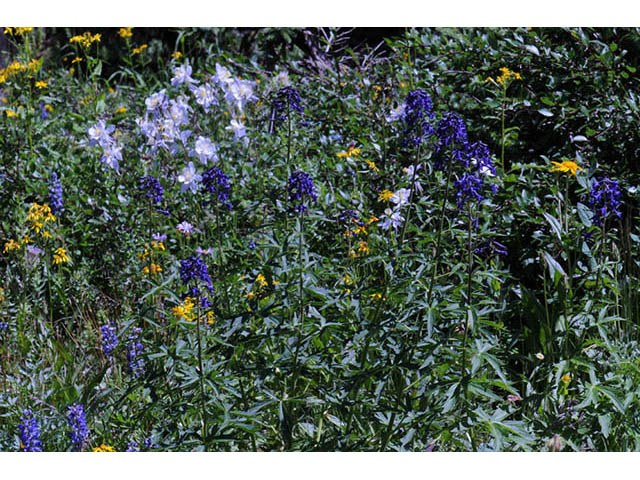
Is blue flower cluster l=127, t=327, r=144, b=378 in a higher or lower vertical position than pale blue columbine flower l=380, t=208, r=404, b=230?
lower

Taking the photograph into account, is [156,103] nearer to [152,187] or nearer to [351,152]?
[152,187]

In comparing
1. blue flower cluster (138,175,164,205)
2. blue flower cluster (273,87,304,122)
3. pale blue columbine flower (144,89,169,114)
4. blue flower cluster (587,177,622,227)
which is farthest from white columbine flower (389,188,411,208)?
pale blue columbine flower (144,89,169,114)

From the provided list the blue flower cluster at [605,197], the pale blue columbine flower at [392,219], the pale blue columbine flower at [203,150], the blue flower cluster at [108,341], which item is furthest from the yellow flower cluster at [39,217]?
the blue flower cluster at [605,197]

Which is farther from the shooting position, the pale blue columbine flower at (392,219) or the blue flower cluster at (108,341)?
the blue flower cluster at (108,341)

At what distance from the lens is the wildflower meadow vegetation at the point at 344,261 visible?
2.41 meters

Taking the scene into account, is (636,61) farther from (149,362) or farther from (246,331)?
(149,362)

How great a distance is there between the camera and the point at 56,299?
3.86 metres

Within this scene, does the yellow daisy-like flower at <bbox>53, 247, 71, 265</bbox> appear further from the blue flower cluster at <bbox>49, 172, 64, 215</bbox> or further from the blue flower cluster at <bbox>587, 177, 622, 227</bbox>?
the blue flower cluster at <bbox>587, 177, 622, 227</bbox>

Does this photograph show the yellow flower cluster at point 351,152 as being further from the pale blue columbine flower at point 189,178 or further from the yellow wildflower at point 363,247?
the pale blue columbine flower at point 189,178

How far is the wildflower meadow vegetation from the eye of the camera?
2.41 meters

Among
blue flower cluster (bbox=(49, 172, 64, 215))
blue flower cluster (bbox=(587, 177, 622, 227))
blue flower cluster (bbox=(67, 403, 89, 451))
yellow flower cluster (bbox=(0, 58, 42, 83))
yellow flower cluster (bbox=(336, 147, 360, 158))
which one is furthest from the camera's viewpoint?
yellow flower cluster (bbox=(0, 58, 42, 83))

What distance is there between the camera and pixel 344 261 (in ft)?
11.0
